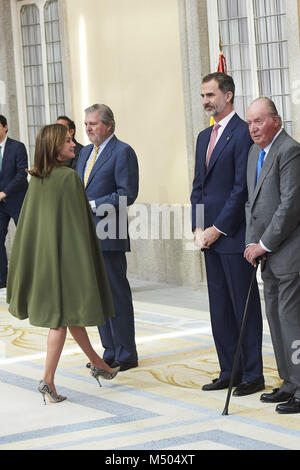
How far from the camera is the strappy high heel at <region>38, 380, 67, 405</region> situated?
6.14 meters

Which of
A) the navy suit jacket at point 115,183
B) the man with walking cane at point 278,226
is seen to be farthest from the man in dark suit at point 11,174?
the man with walking cane at point 278,226

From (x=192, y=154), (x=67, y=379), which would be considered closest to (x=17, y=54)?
(x=192, y=154)

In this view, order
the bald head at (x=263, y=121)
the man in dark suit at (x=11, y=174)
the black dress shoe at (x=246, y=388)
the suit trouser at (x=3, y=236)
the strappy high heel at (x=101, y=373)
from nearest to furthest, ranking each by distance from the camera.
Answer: the bald head at (x=263, y=121), the black dress shoe at (x=246, y=388), the strappy high heel at (x=101, y=373), the man in dark suit at (x=11, y=174), the suit trouser at (x=3, y=236)

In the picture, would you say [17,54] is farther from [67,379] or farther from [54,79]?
[67,379]

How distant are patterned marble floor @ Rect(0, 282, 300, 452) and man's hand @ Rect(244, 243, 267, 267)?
0.80 metres

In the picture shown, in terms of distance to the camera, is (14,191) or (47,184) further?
(14,191)

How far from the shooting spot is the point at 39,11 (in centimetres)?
1328

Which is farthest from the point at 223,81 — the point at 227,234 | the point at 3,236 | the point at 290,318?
the point at 3,236

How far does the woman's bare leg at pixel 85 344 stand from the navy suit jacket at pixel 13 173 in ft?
15.7

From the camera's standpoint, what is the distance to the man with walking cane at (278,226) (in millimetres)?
5586

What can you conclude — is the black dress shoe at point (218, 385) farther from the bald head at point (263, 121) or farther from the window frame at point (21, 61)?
the window frame at point (21, 61)

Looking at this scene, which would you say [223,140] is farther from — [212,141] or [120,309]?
[120,309]

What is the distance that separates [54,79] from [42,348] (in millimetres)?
5917
